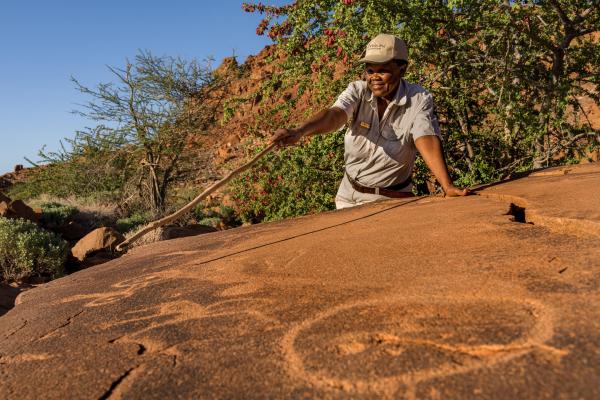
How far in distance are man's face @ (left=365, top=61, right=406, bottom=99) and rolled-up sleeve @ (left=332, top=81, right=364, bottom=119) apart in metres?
0.12

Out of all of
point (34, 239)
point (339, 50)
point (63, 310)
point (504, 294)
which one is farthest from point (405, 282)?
point (34, 239)

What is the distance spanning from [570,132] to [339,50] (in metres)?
2.61

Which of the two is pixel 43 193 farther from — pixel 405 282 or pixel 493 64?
pixel 405 282

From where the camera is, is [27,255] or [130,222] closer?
[27,255]

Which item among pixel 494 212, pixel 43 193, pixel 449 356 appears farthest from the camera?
pixel 43 193

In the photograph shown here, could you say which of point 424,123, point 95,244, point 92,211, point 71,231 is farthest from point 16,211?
point 424,123

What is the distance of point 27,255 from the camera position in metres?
6.17

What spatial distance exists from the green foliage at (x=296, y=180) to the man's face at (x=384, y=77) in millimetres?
2315

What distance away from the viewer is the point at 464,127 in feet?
19.1

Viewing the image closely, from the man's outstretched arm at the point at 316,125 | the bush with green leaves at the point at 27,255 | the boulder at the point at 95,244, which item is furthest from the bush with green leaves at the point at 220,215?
the man's outstretched arm at the point at 316,125

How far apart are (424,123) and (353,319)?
75.9 inches

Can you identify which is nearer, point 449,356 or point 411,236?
point 449,356

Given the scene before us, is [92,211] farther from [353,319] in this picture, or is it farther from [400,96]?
[353,319]

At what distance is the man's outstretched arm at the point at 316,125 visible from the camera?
2.78 metres
